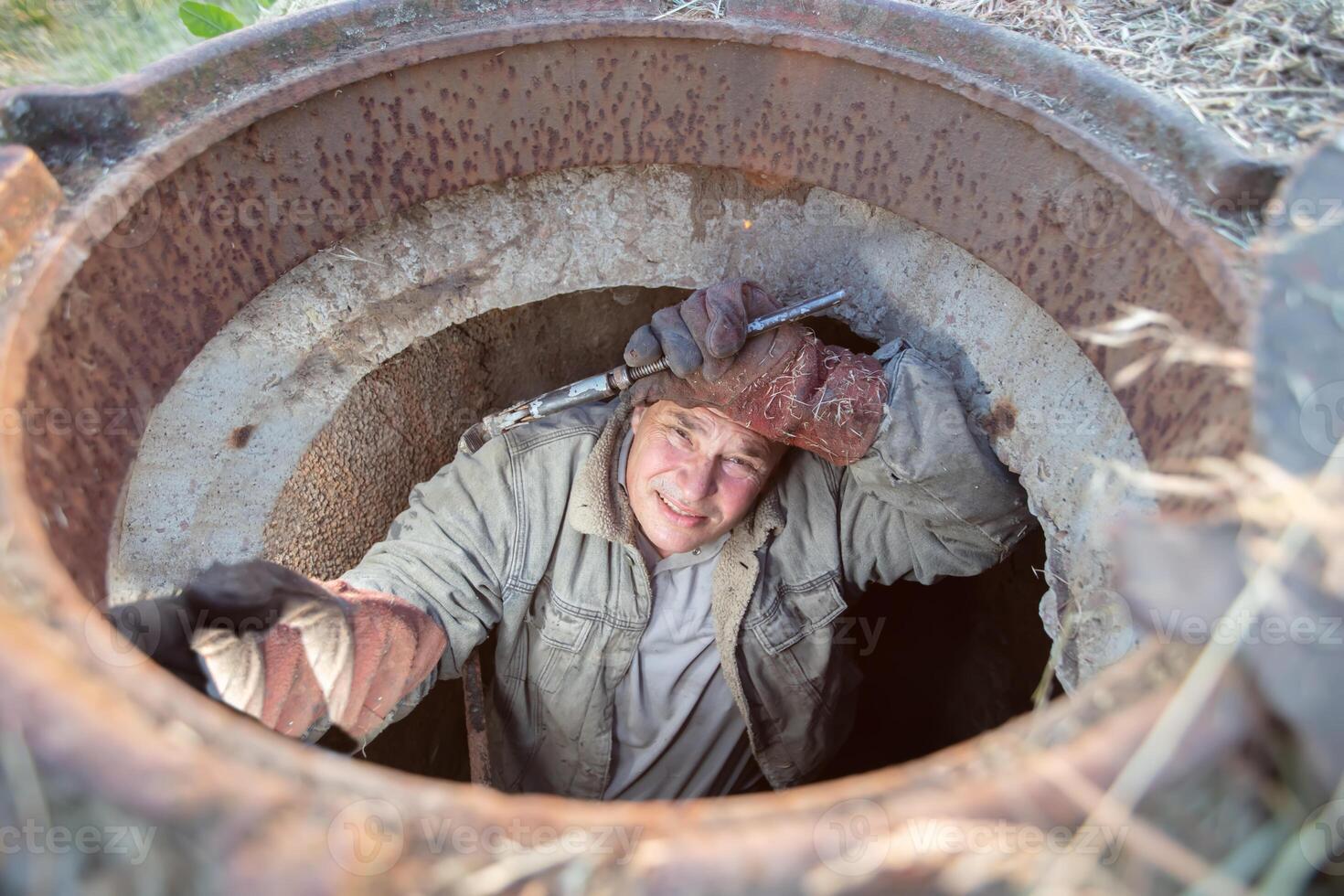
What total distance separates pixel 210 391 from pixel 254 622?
0.69 m

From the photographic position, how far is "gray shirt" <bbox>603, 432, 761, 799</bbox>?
2305 millimetres

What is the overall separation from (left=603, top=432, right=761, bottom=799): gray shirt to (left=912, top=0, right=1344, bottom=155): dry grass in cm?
133

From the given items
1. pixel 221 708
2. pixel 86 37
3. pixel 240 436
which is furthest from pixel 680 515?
pixel 86 37

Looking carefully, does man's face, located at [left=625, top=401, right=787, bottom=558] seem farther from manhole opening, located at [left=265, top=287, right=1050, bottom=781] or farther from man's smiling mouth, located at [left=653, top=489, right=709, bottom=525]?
manhole opening, located at [left=265, top=287, right=1050, bottom=781]

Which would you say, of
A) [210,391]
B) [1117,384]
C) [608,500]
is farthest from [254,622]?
[1117,384]

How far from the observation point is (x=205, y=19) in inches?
83.7

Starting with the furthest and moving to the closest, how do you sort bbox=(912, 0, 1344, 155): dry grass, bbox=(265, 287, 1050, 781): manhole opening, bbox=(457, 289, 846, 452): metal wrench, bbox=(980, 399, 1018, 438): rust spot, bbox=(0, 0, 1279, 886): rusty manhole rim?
bbox=(265, 287, 1050, 781): manhole opening < bbox=(457, 289, 846, 452): metal wrench < bbox=(980, 399, 1018, 438): rust spot < bbox=(912, 0, 1344, 155): dry grass < bbox=(0, 0, 1279, 886): rusty manhole rim

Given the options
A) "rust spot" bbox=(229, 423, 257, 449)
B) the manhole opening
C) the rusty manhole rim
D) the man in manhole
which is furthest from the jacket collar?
the rusty manhole rim

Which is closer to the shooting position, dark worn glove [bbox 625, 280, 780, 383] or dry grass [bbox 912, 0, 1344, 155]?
dry grass [bbox 912, 0, 1344, 155]

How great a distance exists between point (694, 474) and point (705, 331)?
36 centimetres

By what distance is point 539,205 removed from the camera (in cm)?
217

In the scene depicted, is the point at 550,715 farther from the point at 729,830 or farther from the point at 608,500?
the point at 729,830

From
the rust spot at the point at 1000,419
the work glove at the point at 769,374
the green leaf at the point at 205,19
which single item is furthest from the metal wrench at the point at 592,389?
the green leaf at the point at 205,19

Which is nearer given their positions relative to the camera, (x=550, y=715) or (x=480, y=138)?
(x=480, y=138)
